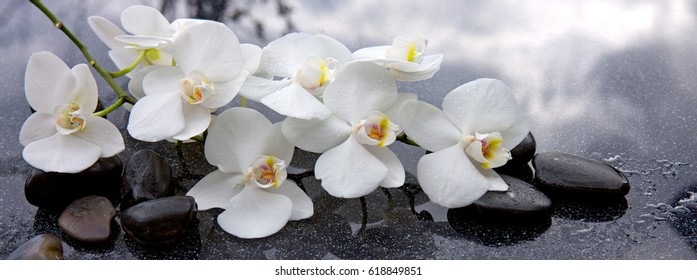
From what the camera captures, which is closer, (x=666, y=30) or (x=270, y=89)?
(x=270, y=89)

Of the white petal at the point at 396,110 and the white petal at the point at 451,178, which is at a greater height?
the white petal at the point at 396,110

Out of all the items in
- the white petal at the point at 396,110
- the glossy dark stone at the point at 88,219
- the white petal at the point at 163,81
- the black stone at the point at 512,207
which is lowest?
the glossy dark stone at the point at 88,219

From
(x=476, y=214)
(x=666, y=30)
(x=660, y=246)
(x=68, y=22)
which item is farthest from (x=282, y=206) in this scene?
(x=666, y=30)

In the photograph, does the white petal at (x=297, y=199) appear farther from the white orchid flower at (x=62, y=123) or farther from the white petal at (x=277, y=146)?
the white orchid flower at (x=62, y=123)

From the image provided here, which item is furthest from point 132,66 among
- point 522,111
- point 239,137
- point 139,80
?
point 522,111

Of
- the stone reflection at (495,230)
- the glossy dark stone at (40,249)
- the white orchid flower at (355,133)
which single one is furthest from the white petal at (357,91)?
the glossy dark stone at (40,249)
